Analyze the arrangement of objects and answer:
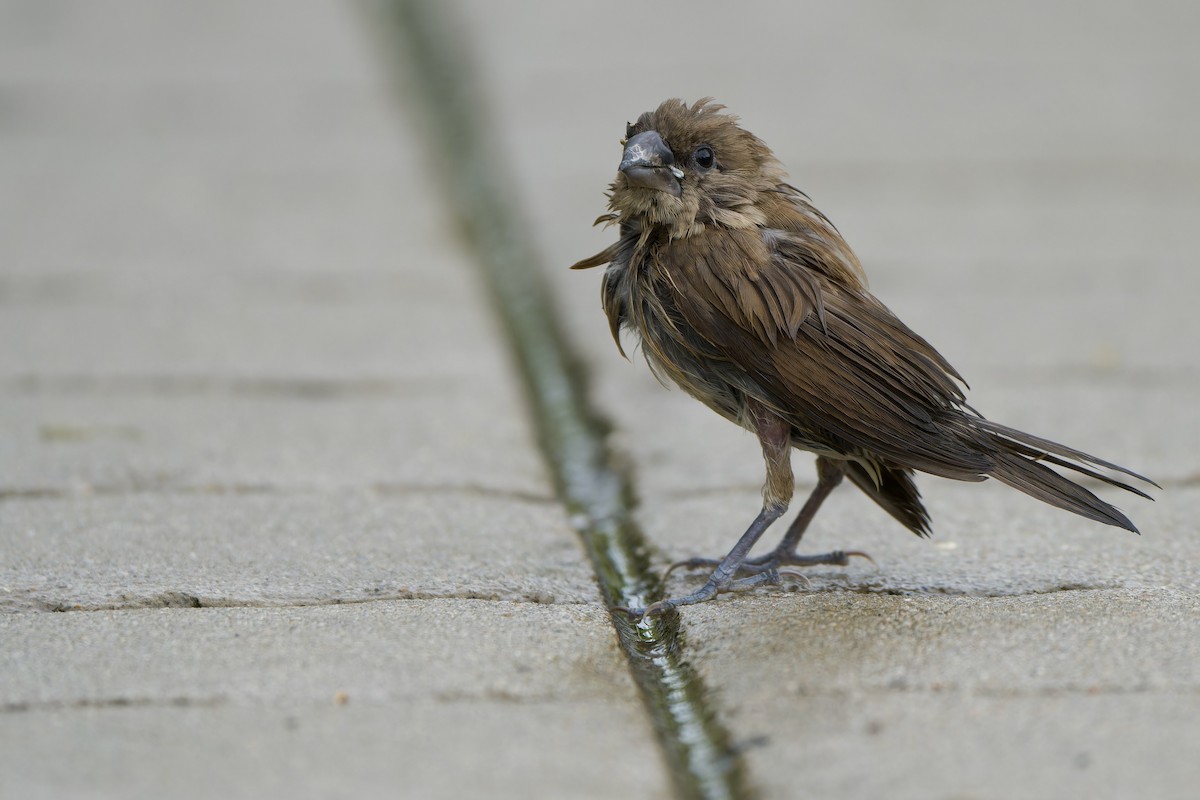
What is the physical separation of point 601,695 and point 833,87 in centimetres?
495

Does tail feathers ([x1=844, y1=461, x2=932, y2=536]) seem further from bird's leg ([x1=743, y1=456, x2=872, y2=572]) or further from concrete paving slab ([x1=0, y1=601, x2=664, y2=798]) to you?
concrete paving slab ([x1=0, y1=601, x2=664, y2=798])

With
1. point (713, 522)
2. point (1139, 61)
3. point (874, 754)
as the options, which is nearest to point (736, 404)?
point (713, 522)

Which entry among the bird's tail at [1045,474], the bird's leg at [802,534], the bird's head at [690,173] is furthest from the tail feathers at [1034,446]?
the bird's head at [690,173]

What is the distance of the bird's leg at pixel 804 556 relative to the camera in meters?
3.06

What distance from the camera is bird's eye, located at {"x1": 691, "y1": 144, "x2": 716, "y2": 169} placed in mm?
3012

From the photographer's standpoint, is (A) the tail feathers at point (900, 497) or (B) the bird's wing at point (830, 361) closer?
(B) the bird's wing at point (830, 361)

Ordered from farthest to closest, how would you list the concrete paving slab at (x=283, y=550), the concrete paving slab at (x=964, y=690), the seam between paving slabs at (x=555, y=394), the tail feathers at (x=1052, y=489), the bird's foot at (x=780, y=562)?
1. the bird's foot at (x=780, y=562)
2. the concrete paving slab at (x=283, y=550)
3. the tail feathers at (x=1052, y=489)
4. the seam between paving slabs at (x=555, y=394)
5. the concrete paving slab at (x=964, y=690)

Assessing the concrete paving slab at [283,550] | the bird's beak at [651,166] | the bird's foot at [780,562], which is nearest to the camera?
the concrete paving slab at [283,550]

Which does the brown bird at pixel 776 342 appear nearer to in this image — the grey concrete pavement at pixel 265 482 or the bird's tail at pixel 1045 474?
the bird's tail at pixel 1045 474

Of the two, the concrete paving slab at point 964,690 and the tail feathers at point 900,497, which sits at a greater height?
the tail feathers at point 900,497

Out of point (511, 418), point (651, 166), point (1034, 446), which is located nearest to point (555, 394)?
point (511, 418)

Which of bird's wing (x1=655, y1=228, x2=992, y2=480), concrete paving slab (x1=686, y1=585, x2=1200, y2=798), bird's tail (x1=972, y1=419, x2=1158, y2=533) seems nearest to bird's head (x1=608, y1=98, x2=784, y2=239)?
bird's wing (x1=655, y1=228, x2=992, y2=480)

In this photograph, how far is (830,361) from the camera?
277 cm

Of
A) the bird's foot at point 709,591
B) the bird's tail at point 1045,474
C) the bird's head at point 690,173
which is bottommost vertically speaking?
the bird's foot at point 709,591
